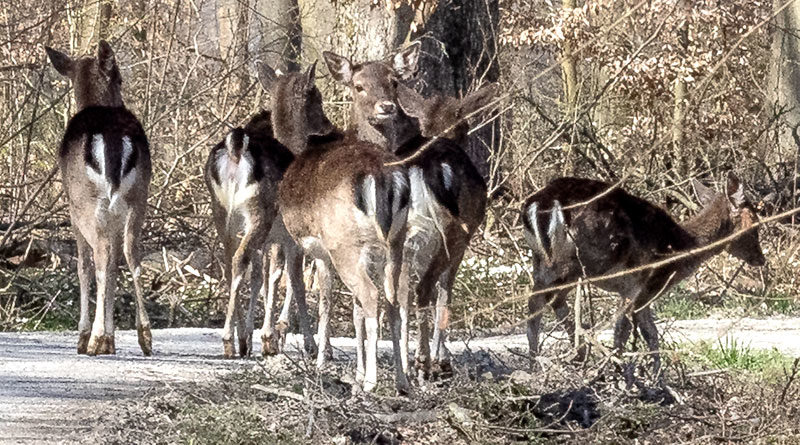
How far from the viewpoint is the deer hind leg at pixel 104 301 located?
10.2 metres

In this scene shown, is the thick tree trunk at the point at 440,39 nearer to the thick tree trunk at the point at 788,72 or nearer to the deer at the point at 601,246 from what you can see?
the deer at the point at 601,246

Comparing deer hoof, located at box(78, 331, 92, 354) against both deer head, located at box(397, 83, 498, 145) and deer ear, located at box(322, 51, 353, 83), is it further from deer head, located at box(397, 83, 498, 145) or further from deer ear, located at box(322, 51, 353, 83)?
deer head, located at box(397, 83, 498, 145)

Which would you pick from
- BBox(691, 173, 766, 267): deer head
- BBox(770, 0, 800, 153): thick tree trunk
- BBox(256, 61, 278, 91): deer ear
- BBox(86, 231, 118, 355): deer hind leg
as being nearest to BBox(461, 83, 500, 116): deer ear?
BBox(256, 61, 278, 91): deer ear

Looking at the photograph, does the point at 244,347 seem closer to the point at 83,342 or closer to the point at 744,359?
the point at 83,342

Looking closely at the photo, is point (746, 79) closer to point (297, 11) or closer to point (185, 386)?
point (297, 11)

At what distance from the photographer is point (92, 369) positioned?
9422 mm

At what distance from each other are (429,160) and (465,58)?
6.05 meters

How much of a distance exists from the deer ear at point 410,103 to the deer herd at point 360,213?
1 cm

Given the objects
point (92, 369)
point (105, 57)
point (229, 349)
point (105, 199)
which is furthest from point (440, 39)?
point (92, 369)

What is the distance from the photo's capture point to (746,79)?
79.7 feet

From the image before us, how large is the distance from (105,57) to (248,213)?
5.55 ft

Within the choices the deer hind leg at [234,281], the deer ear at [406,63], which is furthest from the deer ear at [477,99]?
the deer hind leg at [234,281]

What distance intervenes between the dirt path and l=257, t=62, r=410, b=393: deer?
59 centimetres

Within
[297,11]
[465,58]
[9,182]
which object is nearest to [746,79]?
[297,11]
